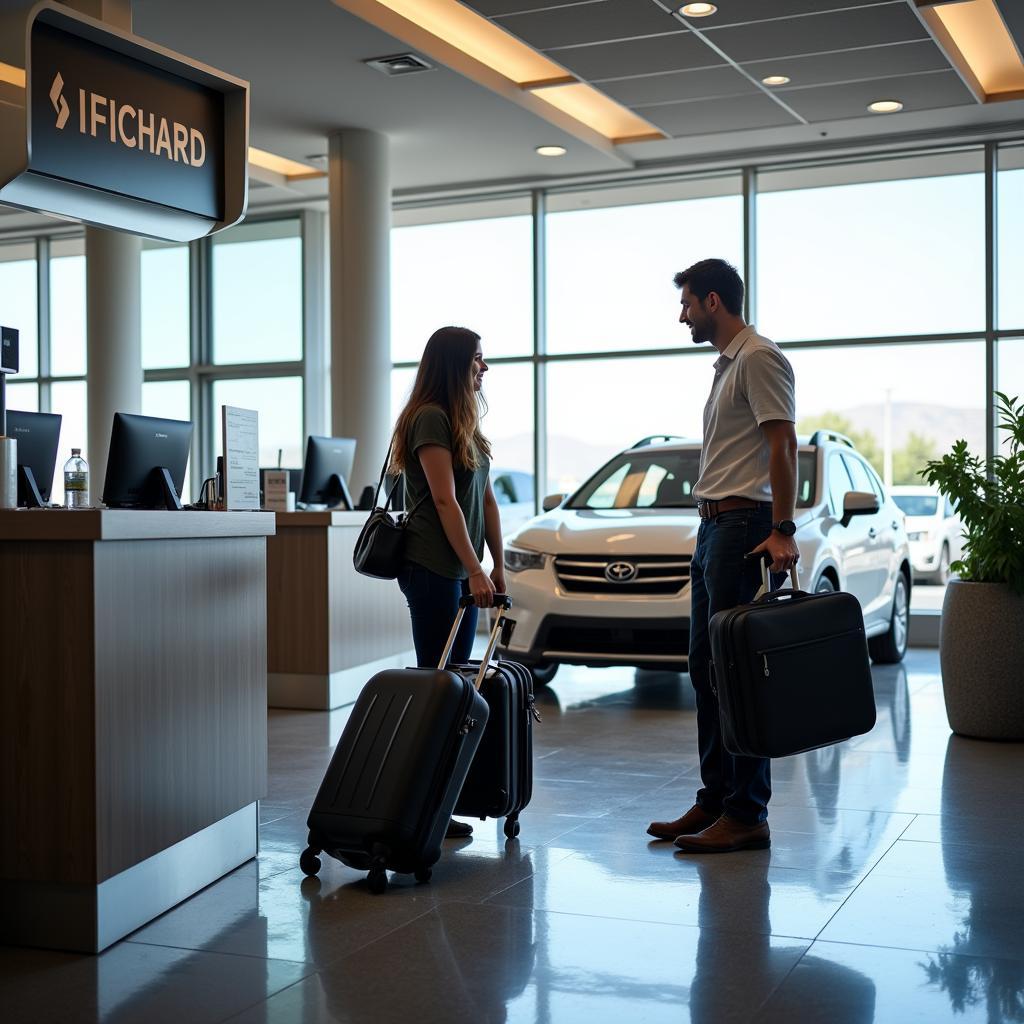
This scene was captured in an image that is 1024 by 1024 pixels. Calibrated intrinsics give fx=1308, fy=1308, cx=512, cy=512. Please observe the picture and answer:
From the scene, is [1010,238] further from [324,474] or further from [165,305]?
[165,305]

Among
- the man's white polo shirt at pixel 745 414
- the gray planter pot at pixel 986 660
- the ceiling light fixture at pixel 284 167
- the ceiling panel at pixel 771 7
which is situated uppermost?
the ceiling light fixture at pixel 284 167

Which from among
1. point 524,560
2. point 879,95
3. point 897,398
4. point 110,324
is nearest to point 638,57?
point 879,95

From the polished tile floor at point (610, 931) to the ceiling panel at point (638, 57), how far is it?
498 cm

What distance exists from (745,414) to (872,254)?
726cm

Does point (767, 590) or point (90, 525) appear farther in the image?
point (767, 590)

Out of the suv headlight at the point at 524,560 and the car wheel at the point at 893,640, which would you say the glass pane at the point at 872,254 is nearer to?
the car wheel at the point at 893,640

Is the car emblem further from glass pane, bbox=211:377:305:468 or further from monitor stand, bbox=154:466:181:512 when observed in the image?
glass pane, bbox=211:377:305:468

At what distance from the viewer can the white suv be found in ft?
22.2

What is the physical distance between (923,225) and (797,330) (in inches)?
50.3

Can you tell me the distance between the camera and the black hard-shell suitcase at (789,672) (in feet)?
12.1

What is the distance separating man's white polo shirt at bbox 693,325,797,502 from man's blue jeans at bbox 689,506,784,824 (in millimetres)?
92

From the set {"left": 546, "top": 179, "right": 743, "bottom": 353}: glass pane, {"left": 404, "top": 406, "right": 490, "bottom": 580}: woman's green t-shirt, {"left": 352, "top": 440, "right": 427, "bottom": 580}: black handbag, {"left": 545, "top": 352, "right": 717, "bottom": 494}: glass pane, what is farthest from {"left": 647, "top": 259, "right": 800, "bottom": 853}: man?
{"left": 546, "top": 179, "right": 743, "bottom": 353}: glass pane

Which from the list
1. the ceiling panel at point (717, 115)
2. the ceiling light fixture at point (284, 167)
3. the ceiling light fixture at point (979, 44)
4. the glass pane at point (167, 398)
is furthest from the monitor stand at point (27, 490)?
the glass pane at point (167, 398)

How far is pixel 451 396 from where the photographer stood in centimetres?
409
